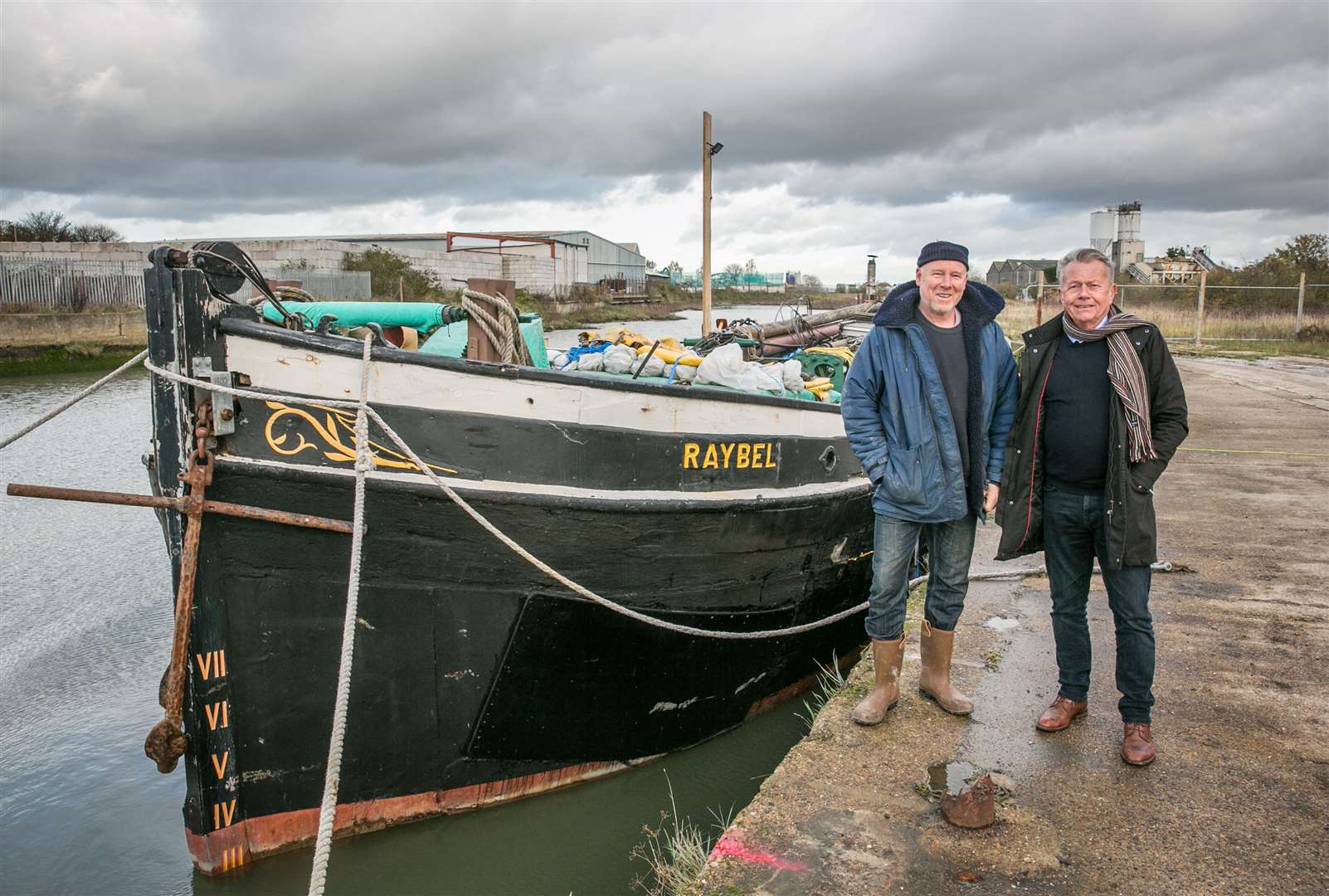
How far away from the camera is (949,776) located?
309cm

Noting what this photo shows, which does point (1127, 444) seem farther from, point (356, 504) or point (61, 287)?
point (61, 287)

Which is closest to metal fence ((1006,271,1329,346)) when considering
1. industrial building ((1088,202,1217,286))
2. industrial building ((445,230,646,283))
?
industrial building ((1088,202,1217,286))

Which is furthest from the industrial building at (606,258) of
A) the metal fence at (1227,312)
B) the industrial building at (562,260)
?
the metal fence at (1227,312)

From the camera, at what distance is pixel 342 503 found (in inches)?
131

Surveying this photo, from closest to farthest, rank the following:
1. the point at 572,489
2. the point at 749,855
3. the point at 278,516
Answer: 1. the point at 749,855
2. the point at 278,516
3. the point at 572,489

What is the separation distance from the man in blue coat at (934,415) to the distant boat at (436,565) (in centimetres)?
104

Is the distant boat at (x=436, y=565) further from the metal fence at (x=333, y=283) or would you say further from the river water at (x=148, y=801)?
the metal fence at (x=333, y=283)

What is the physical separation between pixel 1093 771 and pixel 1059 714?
286 mm

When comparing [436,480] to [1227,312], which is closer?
[436,480]

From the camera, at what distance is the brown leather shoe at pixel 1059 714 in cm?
332

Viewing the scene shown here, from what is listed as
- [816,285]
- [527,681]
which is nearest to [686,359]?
[527,681]

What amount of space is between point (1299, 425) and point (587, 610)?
32.7 ft

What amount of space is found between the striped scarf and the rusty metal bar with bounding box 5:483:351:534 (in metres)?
2.67

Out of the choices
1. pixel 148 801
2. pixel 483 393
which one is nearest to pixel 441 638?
pixel 483 393
